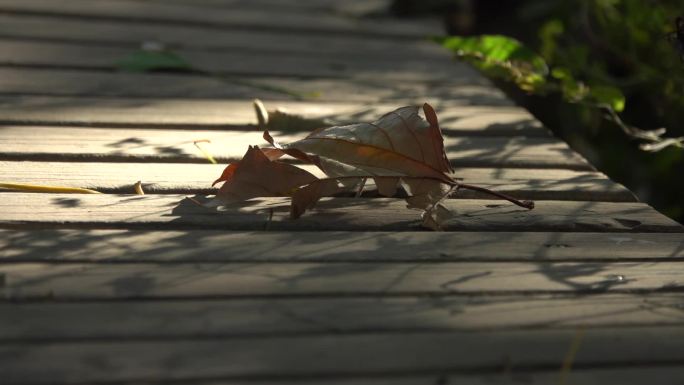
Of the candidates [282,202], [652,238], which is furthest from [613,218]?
[282,202]

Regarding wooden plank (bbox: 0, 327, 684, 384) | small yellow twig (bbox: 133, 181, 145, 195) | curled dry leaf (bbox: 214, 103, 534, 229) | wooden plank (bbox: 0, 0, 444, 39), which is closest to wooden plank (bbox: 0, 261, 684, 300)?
wooden plank (bbox: 0, 327, 684, 384)

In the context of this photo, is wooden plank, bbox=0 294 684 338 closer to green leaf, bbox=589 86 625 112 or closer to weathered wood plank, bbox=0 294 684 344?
weathered wood plank, bbox=0 294 684 344

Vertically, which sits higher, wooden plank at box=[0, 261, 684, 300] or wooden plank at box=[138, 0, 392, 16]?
wooden plank at box=[138, 0, 392, 16]

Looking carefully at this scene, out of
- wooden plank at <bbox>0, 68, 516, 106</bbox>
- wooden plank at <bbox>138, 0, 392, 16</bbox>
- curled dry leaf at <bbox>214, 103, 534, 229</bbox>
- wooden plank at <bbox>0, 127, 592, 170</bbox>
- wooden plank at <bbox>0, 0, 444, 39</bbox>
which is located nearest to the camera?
curled dry leaf at <bbox>214, 103, 534, 229</bbox>

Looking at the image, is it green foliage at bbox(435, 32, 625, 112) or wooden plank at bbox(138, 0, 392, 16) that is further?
wooden plank at bbox(138, 0, 392, 16)

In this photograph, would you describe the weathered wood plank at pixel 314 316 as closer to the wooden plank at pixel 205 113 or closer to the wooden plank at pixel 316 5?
the wooden plank at pixel 205 113

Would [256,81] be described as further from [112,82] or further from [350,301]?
[350,301]

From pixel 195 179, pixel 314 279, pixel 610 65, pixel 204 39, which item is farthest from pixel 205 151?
pixel 610 65
